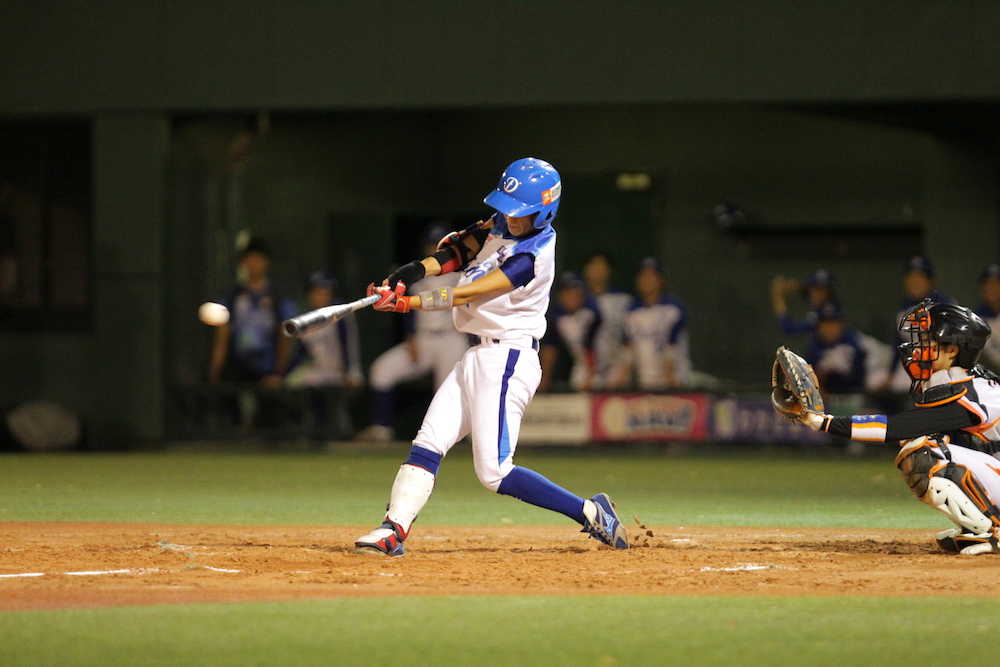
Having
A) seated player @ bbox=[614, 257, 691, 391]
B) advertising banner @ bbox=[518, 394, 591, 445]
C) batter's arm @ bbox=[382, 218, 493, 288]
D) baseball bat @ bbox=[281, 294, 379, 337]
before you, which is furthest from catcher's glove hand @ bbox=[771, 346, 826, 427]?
advertising banner @ bbox=[518, 394, 591, 445]

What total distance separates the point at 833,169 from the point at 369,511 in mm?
10301

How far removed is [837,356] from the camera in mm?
15031

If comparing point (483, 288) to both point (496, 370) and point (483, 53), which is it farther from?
point (483, 53)

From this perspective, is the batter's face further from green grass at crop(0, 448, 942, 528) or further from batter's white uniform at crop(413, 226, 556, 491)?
green grass at crop(0, 448, 942, 528)

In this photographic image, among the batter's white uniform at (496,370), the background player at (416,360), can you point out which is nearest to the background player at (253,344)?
the background player at (416,360)

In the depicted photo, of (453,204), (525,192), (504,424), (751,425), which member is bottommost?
(751,425)

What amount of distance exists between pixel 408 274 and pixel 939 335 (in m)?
2.41

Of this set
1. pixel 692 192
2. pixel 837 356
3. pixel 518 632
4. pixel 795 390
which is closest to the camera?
pixel 518 632

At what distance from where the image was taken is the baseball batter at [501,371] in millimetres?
6848

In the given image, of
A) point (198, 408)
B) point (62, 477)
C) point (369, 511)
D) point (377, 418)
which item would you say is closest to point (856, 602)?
point (369, 511)

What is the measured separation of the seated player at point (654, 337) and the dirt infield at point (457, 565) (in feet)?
22.3

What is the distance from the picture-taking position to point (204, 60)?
15.5 m

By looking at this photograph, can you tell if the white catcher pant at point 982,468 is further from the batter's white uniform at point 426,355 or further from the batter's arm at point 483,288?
the batter's white uniform at point 426,355

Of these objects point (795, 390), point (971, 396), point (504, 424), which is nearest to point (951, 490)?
point (971, 396)
